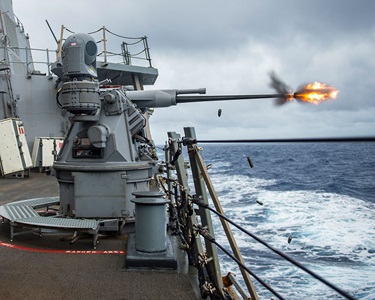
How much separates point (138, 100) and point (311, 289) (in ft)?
13.6

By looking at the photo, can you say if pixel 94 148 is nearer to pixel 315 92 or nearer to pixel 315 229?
pixel 315 92

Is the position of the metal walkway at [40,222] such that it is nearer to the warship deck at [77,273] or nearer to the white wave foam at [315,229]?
the warship deck at [77,273]

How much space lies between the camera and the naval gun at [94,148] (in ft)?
15.8

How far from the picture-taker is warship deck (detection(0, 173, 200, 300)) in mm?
3082

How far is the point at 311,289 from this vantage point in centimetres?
646

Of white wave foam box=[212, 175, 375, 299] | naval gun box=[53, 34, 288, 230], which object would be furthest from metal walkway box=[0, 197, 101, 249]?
white wave foam box=[212, 175, 375, 299]

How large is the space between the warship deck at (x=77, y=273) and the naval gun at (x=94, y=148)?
1.42ft

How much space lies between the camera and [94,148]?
505cm

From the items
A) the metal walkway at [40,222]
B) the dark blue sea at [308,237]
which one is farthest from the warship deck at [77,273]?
the dark blue sea at [308,237]

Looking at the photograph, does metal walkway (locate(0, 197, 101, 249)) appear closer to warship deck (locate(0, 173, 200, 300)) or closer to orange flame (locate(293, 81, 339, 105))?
warship deck (locate(0, 173, 200, 300))

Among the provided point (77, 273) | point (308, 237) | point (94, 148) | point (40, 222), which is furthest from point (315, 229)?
point (77, 273)

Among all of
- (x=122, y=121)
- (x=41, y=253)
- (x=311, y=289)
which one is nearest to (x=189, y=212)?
(x=41, y=253)

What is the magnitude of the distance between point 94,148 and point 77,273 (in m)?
1.91

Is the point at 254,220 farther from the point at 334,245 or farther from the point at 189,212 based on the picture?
the point at 189,212
